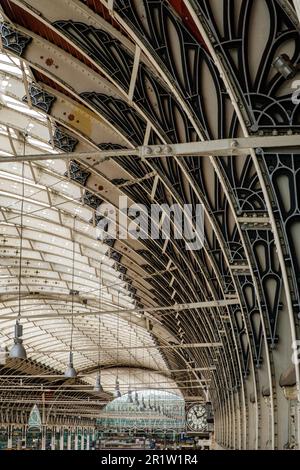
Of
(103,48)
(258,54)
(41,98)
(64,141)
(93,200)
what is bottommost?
(258,54)

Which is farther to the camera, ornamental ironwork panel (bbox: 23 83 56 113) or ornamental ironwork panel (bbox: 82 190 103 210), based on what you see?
ornamental ironwork panel (bbox: 82 190 103 210)

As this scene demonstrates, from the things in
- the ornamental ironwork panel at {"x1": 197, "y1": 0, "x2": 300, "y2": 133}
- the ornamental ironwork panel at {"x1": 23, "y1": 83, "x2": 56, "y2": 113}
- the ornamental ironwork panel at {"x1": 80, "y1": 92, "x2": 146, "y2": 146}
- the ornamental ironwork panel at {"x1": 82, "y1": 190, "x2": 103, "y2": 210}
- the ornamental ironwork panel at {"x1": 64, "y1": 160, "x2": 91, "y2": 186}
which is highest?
the ornamental ironwork panel at {"x1": 23, "y1": 83, "x2": 56, "y2": 113}

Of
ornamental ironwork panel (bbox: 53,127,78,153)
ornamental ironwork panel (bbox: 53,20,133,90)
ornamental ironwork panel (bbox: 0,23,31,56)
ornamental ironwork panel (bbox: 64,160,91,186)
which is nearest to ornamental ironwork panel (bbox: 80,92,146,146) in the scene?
ornamental ironwork panel (bbox: 0,23,31,56)

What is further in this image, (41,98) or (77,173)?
(77,173)

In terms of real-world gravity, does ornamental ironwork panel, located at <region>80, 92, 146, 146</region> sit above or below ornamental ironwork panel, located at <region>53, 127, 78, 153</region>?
below

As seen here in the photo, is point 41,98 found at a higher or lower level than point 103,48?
higher

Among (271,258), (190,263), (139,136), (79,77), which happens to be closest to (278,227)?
(271,258)

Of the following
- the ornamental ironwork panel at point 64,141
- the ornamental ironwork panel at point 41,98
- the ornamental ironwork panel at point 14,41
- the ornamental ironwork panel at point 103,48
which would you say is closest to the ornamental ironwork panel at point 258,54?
the ornamental ironwork panel at point 103,48

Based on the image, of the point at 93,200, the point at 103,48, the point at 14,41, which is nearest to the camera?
the point at 103,48

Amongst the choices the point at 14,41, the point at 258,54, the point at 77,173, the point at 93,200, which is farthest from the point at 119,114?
the point at 93,200

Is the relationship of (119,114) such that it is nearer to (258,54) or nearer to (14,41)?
(14,41)

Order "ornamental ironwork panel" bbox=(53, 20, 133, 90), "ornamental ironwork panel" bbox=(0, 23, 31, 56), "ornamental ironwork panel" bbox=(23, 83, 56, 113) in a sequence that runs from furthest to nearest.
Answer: "ornamental ironwork panel" bbox=(23, 83, 56, 113)
"ornamental ironwork panel" bbox=(0, 23, 31, 56)
"ornamental ironwork panel" bbox=(53, 20, 133, 90)

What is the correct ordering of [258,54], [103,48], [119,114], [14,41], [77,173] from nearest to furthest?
[258,54], [103,48], [14,41], [119,114], [77,173]

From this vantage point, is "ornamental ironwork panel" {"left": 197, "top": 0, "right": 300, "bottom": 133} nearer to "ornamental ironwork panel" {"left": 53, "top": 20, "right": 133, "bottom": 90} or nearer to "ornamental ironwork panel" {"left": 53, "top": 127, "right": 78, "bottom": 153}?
"ornamental ironwork panel" {"left": 53, "top": 20, "right": 133, "bottom": 90}
